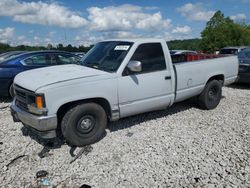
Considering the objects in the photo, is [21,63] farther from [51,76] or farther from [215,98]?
[215,98]

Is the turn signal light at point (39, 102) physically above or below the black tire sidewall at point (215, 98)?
above

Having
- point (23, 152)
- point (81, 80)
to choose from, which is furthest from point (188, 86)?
point (23, 152)

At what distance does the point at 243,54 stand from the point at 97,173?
30.2 feet

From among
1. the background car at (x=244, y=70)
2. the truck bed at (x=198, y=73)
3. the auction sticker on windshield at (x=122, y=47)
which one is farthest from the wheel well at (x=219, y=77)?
the background car at (x=244, y=70)

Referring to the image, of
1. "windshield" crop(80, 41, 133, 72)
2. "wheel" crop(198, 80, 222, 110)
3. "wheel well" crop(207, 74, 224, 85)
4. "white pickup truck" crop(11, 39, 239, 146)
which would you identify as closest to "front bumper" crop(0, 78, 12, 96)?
"white pickup truck" crop(11, 39, 239, 146)

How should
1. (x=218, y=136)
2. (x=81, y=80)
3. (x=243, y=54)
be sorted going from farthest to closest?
(x=243, y=54)
(x=218, y=136)
(x=81, y=80)

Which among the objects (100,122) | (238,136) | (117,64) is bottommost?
(238,136)

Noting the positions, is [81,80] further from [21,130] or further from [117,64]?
[21,130]

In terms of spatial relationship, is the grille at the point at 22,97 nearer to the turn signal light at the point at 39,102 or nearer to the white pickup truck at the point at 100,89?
the white pickup truck at the point at 100,89

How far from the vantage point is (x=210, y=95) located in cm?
668

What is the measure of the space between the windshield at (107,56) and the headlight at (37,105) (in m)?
1.33

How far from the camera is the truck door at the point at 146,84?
15.5 feet

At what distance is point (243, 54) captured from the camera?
10.6 meters

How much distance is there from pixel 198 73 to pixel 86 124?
3108mm
